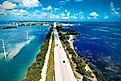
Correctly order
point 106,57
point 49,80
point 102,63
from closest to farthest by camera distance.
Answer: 1. point 49,80
2. point 102,63
3. point 106,57

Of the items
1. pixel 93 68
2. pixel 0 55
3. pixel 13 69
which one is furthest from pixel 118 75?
pixel 0 55

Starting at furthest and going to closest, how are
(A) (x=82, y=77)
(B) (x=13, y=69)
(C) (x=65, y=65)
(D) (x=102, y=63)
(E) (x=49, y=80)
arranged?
1. (D) (x=102, y=63)
2. (B) (x=13, y=69)
3. (C) (x=65, y=65)
4. (A) (x=82, y=77)
5. (E) (x=49, y=80)

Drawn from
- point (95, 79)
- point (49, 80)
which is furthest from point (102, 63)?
point (49, 80)

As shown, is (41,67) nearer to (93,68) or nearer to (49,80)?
(49,80)

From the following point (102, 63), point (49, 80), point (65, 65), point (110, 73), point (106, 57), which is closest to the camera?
point (49, 80)

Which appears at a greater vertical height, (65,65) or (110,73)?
(65,65)

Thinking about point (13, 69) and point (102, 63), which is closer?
point (13, 69)

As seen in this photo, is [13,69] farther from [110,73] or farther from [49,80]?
[110,73]

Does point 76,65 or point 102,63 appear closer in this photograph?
point 76,65

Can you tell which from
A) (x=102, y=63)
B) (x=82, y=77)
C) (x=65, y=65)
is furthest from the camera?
(x=102, y=63)
